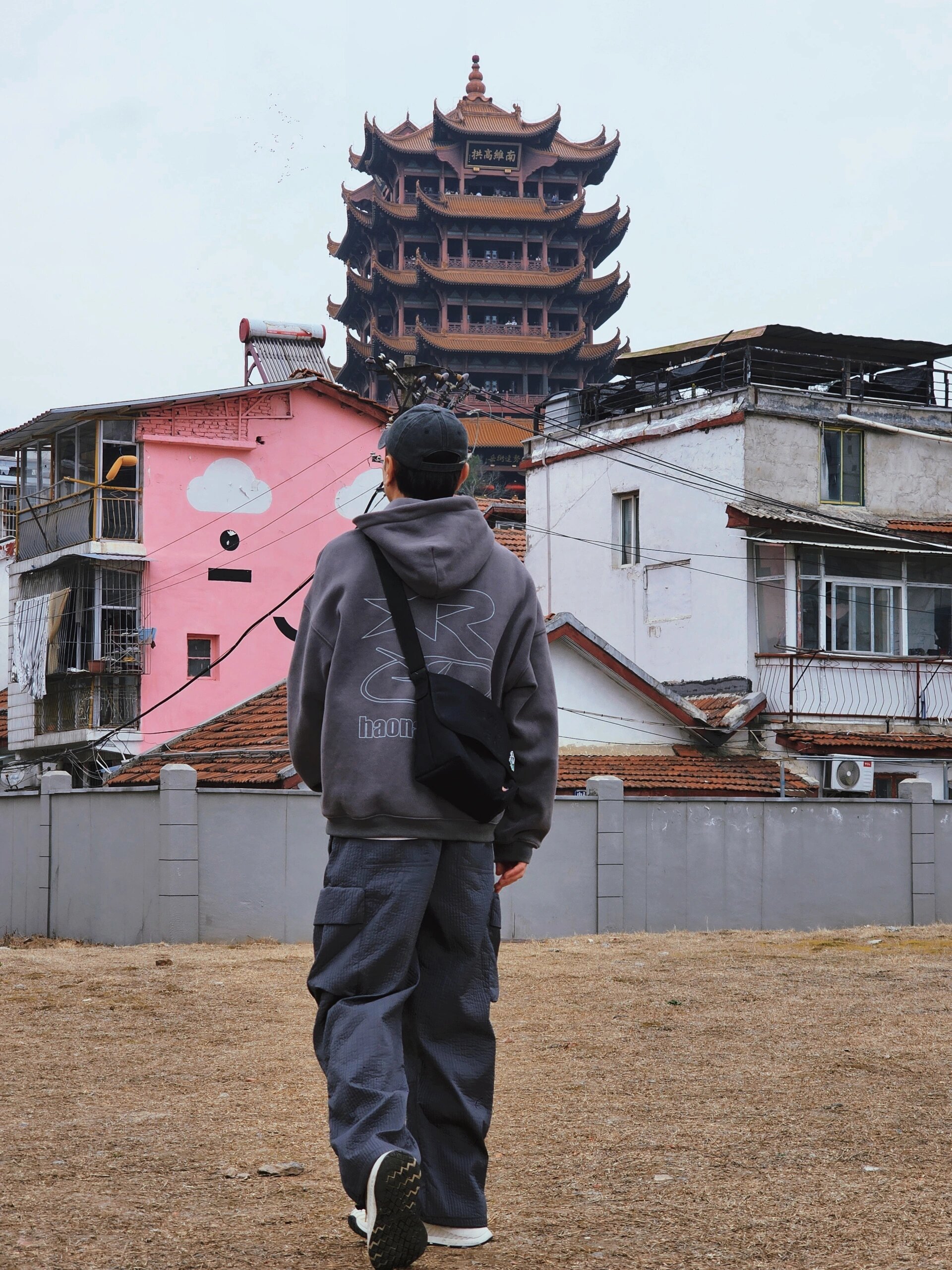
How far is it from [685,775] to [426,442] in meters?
19.3

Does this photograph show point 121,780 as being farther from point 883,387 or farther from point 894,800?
point 883,387

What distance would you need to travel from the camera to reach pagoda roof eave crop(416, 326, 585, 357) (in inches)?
2662

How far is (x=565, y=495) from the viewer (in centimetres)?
2989

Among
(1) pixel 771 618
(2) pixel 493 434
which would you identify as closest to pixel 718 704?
(1) pixel 771 618

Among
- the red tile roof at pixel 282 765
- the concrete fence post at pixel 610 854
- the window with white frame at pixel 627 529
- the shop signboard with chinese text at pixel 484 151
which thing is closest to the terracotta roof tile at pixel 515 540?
the window with white frame at pixel 627 529

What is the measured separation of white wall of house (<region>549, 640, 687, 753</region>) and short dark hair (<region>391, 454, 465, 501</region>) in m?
18.7

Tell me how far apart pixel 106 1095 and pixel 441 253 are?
6709cm

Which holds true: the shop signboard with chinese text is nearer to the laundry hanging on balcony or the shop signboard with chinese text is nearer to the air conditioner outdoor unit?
the laundry hanging on balcony

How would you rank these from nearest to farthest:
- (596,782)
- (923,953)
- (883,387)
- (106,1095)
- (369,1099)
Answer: (369,1099) → (106,1095) → (923,953) → (596,782) → (883,387)

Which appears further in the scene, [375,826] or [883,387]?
[883,387]

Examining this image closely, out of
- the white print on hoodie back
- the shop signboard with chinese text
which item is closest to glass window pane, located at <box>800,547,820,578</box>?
the white print on hoodie back

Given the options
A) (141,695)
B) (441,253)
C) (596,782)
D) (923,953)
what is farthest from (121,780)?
(441,253)

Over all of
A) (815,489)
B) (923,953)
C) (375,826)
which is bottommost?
(923,953)

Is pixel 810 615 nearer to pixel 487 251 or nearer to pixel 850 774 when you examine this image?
pixel 850 774
